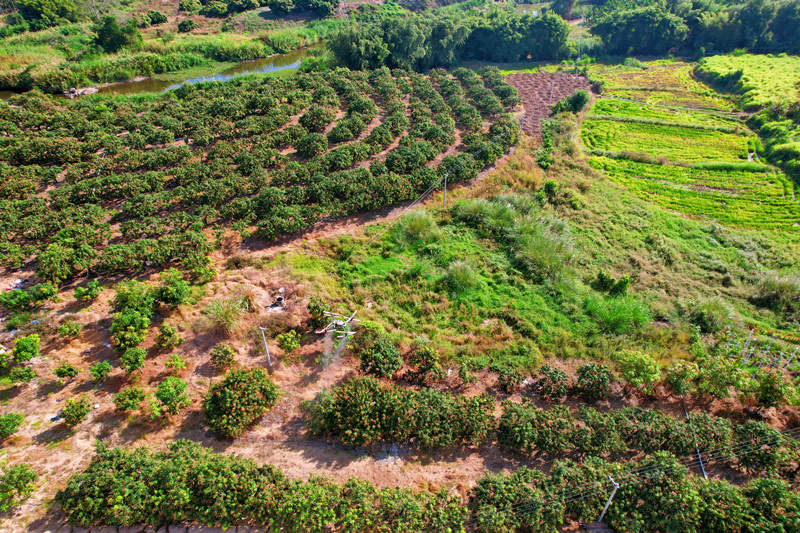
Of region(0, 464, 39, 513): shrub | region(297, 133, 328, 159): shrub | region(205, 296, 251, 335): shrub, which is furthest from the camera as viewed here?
region(297, 133, 328, 159): shrub

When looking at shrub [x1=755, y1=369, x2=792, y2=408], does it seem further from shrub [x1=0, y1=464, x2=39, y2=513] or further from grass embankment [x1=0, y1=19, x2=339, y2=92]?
grass embankment [x1=0, y1=19, x2=339, y2=92]

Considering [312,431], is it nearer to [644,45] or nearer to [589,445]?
[589,445]

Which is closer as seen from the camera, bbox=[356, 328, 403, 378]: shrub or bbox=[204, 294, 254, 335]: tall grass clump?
bbox=[356, 328, 403, 378]: shrub

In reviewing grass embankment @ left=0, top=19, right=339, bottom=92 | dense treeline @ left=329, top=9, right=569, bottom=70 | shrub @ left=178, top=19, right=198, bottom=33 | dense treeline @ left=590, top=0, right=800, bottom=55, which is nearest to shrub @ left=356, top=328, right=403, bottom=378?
dense treeline @ left=329, top=9, right=569, bottom=70

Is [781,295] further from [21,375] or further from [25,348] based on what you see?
[25,348]

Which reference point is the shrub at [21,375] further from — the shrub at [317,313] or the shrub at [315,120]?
the shrub at [315,120]

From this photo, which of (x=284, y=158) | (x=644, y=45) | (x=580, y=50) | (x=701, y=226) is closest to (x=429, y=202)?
(x=284, y=158)

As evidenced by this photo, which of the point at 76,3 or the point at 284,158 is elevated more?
the point at 76,3
